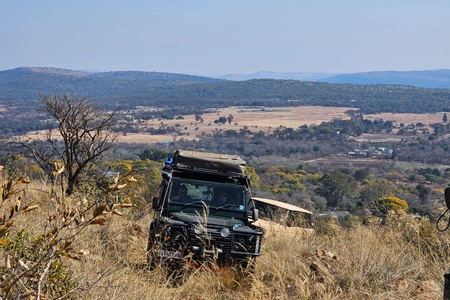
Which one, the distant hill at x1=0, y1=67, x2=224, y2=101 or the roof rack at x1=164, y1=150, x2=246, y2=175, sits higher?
the roof rack at x1=164, y1=150, x2=246, y2=175

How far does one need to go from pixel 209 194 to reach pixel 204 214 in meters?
1.21

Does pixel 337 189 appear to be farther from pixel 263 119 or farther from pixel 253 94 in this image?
pixel 253 94

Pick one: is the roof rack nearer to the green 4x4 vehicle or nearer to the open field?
the green 4x4 vehicle

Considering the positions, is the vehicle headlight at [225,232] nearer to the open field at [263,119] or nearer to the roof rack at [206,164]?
the roof rack at [206,164]

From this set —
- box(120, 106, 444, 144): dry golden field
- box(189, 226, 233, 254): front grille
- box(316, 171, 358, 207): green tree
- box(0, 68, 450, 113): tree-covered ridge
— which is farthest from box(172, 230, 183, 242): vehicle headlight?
box(0, 68, 450, 113): tree-covered ridge

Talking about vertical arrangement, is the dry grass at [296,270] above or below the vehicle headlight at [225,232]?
below

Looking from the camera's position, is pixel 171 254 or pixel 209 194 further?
pixel 209 194

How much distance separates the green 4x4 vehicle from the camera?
7262 millimetres

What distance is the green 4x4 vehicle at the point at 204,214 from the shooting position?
23.8 ft

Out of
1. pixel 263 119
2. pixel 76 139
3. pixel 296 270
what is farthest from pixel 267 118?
pixel 296 270

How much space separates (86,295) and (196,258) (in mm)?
3070

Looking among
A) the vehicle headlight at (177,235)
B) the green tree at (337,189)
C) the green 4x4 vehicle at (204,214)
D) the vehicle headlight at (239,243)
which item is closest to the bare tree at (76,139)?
the green 4x4 vehicle at (204,214)

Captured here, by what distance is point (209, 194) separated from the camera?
8.45 m

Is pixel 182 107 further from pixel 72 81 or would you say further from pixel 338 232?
pixel 338 232
